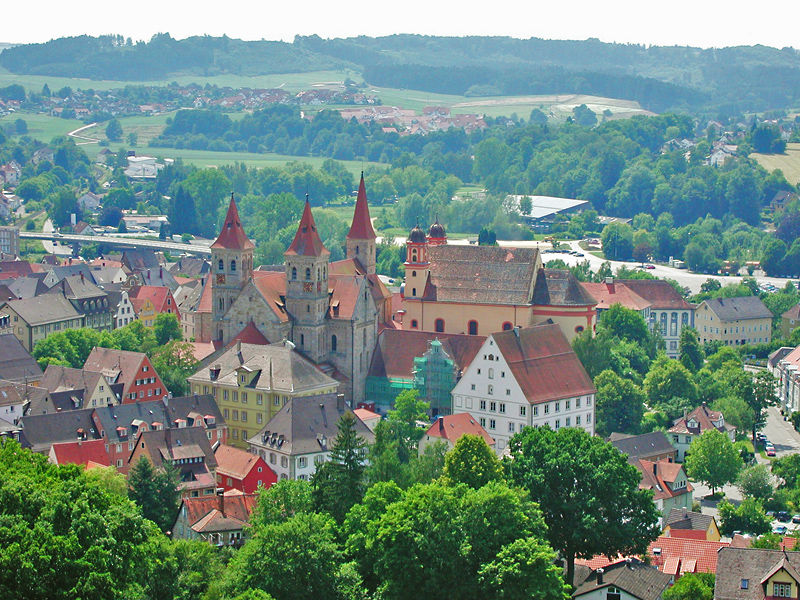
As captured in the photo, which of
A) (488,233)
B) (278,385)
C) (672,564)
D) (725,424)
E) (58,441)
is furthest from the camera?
(488,233)

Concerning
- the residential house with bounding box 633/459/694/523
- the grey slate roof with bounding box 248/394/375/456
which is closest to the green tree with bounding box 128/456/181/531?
the grey slate roof with bounding box 248/394/375/456

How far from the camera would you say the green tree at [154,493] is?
73.9 meters

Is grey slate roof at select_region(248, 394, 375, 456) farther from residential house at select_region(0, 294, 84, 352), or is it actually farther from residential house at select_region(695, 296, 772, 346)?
residential house at select_region(695, 296, 772, 346)

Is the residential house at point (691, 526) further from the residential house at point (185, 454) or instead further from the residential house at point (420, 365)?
the residential house at point (185, 454)

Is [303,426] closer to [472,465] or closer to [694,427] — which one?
[472,465]

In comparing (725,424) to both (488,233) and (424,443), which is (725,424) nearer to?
(424,443)

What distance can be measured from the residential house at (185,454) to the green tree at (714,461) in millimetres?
30266

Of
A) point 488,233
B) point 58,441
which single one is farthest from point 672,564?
point 488,233

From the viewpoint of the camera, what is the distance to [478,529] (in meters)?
62.6

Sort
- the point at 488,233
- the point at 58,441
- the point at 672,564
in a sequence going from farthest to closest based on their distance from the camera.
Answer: the point at 488,233
the point at 58,441
the point at 672,564

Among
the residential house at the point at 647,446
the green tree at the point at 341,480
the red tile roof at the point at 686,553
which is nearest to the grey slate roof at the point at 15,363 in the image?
the green tree at the point at 341,480

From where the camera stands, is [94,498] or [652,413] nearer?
[94,498]

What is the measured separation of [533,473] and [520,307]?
1550 inches

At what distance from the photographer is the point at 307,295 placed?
335 feet
